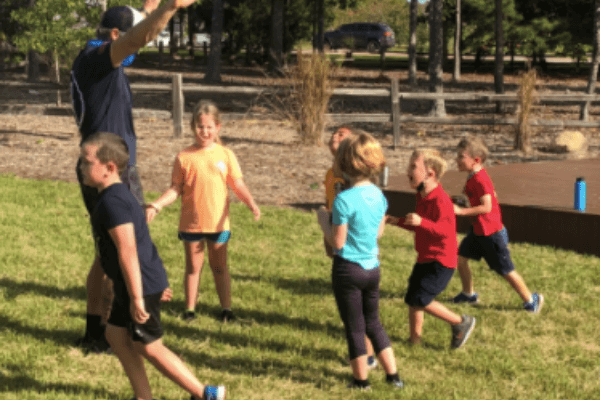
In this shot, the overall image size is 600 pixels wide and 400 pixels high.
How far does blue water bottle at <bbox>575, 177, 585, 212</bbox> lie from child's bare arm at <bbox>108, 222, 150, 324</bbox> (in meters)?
5.38

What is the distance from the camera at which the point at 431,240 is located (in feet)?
16.4

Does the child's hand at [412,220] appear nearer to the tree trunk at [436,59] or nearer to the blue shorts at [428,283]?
the blue shorts at [428,283]

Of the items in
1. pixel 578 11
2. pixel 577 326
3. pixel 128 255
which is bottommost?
pixel 577 326

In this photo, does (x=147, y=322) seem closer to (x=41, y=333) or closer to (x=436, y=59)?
(x=41, y=333)

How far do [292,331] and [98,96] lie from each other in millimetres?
2075

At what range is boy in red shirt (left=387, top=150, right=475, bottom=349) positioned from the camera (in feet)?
15.8

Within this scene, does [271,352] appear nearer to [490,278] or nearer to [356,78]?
[490,278]

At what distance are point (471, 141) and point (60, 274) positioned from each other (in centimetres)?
356

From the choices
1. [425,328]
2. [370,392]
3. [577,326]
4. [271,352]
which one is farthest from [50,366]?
[577,326]

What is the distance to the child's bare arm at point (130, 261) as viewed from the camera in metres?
3.64

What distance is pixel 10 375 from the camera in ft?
15.4

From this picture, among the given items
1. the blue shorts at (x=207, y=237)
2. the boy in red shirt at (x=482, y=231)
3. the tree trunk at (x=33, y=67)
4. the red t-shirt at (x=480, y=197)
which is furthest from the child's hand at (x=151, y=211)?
the tree trunk at (x=33, y=67)

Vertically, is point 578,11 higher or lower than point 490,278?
higher

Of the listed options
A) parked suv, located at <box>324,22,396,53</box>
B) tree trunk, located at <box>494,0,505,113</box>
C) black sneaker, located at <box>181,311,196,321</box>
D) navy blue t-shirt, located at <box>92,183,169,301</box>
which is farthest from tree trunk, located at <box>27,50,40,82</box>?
navy blue t-shirt, located at <box>92,183,169,301</box>
